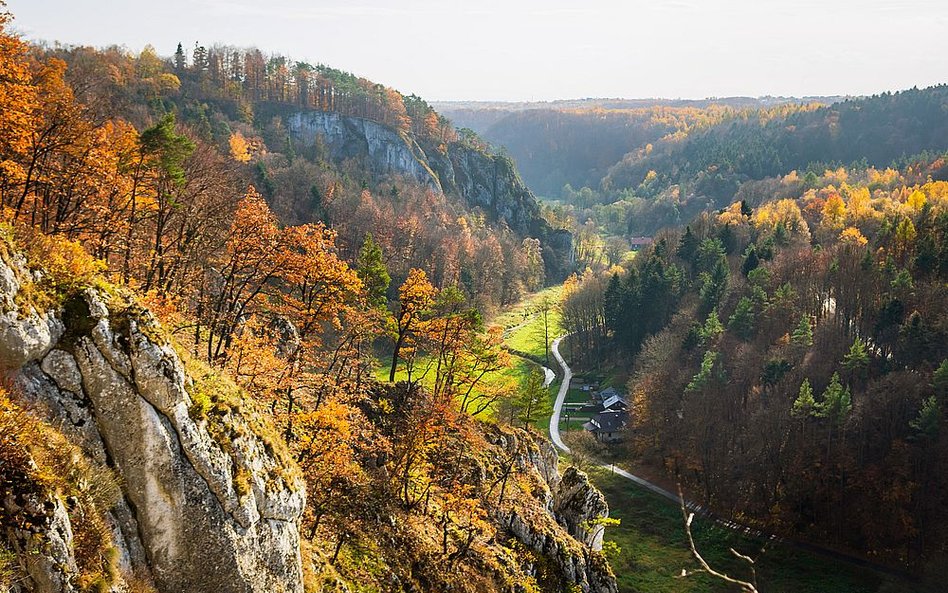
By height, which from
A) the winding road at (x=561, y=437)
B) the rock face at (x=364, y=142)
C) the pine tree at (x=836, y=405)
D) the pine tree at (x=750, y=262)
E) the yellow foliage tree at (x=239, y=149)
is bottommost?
the winding road at (x=561, y=437)

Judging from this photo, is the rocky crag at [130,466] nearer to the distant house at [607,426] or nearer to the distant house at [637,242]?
the distant house at [607,426]

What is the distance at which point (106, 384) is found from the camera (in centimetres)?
1168

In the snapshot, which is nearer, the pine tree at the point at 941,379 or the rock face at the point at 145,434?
the rock face at the point at 145,434

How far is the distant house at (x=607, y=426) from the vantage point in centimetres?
7006

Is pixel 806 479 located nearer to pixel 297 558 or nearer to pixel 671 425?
pixel 671 425

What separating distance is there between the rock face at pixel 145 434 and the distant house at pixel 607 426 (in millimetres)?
60020

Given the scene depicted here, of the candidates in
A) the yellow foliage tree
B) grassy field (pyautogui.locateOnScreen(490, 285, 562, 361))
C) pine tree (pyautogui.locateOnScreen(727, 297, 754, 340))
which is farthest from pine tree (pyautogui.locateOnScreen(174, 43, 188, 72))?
pine tree (pyautogui.locateOnScreen(727, 297, 754, 340))

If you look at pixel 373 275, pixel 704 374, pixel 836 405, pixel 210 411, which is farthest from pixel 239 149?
pixel 210 411

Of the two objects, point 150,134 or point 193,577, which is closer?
point 193,577

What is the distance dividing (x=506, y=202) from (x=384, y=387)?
13788 centimetres

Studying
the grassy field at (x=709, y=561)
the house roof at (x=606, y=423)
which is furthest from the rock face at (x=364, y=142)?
the grassy field at (x=709, y=561)

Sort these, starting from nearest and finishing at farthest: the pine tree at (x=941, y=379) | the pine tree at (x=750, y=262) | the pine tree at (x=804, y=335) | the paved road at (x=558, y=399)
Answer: the pine tree at (x=941, y=379), the pine tree at (x=804, y=335), the paved road at (x=558, y=399), the pine tree at (x=750, y=262)

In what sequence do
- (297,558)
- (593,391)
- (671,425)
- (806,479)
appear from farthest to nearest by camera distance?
(593,391), (671,425), (806,479), (297,558)

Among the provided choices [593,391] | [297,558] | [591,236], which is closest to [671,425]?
[593,391]
